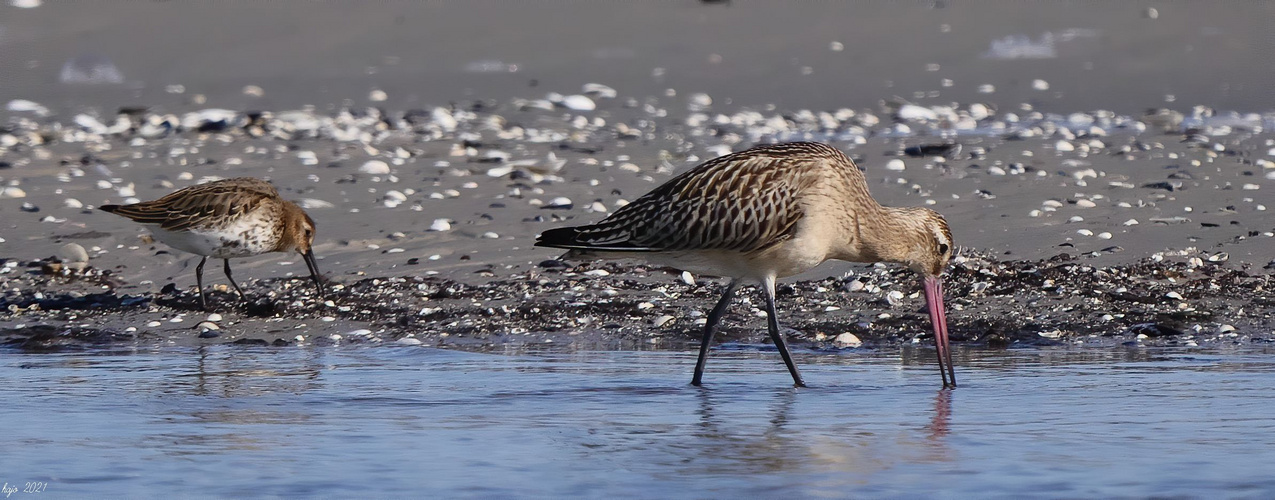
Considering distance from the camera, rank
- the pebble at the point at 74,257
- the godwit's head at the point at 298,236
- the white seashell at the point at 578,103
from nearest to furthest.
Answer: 1. the godwit's head at the point at 298,236
2. the pebble at the point at 74,257
3. the white seashell at the point at 578,103

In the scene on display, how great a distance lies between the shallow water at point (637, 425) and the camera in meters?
5.11

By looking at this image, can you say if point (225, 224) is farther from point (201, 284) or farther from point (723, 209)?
point (723, 209)

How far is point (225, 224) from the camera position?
957 cm

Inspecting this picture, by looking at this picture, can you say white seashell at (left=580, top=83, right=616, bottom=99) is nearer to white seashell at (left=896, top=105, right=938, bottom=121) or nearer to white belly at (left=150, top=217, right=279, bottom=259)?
white seashell at (left=896, top=105, right=938, bottom=121)

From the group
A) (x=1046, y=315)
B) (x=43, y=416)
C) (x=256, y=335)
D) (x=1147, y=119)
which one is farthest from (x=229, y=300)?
(x=1147, y=119)

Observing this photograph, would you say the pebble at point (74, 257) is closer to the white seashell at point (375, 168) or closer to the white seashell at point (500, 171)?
the white seashell at point (375, 168)

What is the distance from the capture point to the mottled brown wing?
9.59 metres

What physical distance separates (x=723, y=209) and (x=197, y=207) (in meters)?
3.88

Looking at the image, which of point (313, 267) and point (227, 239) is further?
point (313, 267)

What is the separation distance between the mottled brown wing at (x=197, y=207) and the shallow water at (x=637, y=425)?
1.61 meters

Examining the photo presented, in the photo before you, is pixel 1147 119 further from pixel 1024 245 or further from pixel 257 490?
pixel 257 490

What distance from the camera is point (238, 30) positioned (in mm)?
17516

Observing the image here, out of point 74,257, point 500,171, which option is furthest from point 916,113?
point 74,257

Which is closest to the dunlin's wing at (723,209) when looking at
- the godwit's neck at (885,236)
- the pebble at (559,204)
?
the godwit's neck at (885,236)
